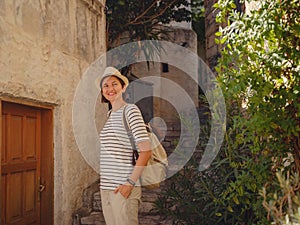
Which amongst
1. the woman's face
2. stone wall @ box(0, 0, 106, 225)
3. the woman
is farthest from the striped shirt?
stone wall @ box(0, 0, 106, 225)

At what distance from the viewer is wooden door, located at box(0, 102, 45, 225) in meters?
3.58

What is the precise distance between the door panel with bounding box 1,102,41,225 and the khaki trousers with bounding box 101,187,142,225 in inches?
48.7

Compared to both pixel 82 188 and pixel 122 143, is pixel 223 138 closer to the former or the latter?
pixel 122 143

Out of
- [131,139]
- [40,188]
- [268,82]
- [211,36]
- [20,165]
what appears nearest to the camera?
[268,82]

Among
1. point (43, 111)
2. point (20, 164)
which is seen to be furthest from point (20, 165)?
point (43, 111)

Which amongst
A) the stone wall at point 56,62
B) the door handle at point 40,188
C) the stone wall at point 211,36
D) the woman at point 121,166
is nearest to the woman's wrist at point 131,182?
the woman at point 121,166

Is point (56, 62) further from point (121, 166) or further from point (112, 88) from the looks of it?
point (121, 166)

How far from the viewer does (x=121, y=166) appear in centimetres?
275

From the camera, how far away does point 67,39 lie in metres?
4.71

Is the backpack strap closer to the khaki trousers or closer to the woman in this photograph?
the woman

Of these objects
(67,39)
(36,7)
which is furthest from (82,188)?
(36,7)

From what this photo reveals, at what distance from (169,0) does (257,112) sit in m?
7.03

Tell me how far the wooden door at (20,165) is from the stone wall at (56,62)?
19 cm

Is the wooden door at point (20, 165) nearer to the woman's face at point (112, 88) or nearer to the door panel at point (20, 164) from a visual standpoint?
the door panel at point (20, 164)
